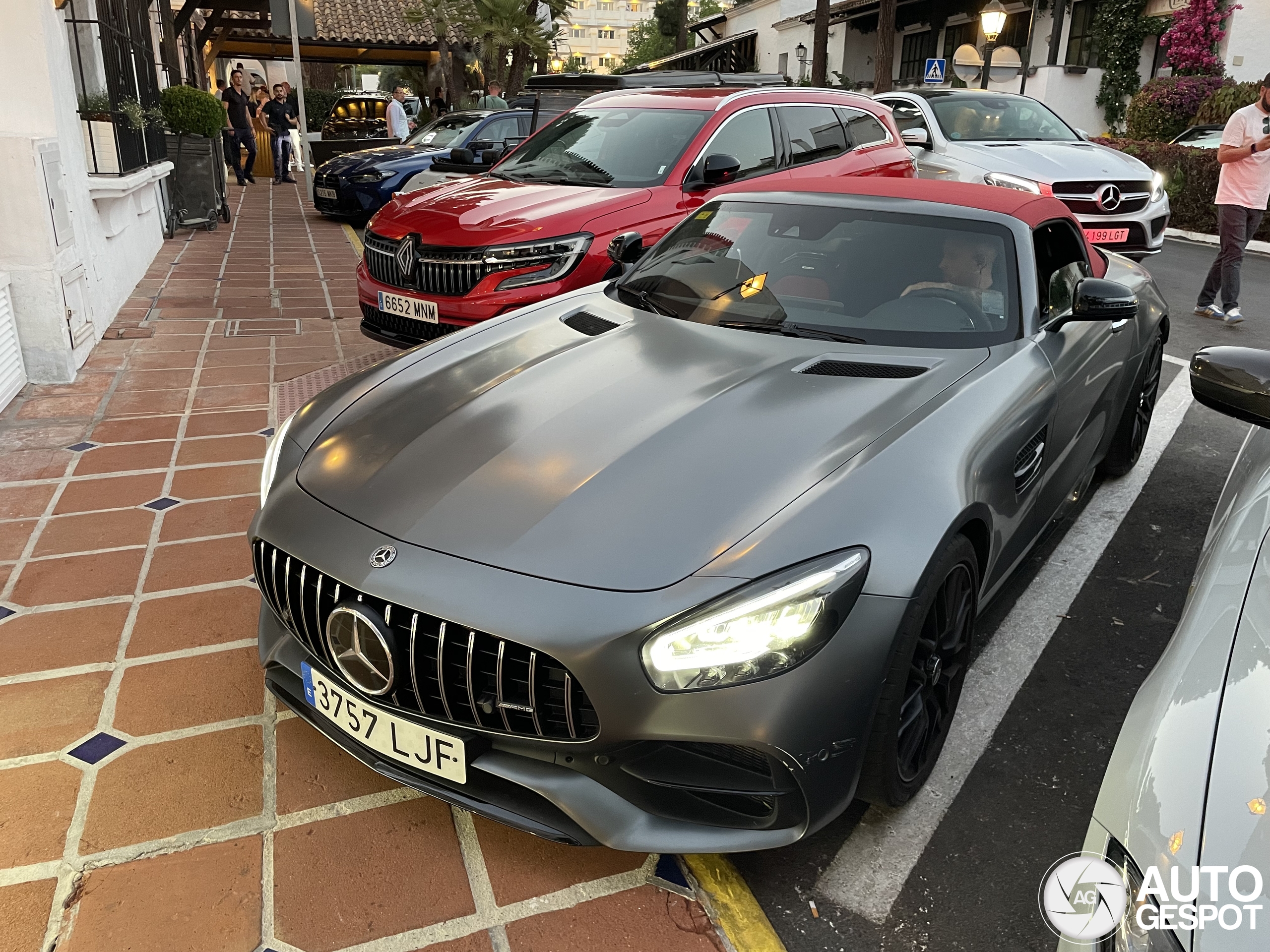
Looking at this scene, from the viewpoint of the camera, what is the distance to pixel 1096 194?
8867 millimetres

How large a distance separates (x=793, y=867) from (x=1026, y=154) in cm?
882

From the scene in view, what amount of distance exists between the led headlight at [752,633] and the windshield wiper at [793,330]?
1.21 meters

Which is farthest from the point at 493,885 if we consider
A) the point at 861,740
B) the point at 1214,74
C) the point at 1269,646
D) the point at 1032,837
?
the point at 1214,74

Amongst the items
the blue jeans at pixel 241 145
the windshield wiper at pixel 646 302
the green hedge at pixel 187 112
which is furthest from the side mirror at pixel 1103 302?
the blue jeans at pixel 241 145

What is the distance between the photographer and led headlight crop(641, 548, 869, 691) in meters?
1.88

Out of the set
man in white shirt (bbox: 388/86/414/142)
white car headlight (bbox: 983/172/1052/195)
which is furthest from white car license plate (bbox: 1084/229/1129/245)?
man in white shirt (bbox: 388/86/414/142)

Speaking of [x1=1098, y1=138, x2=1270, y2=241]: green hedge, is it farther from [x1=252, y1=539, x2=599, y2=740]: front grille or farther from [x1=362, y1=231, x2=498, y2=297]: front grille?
[x1=252, y1=539, x2=599, y2=740]: front grille

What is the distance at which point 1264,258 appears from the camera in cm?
1211

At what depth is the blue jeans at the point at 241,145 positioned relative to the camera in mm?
17656

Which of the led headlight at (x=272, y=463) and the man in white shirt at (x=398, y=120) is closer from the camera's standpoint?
the led headlight at (x=272, y=463)

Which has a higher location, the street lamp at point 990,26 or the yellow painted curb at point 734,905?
the street lamp at point 990,26

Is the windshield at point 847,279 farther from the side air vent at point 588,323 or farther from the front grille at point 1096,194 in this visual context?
the front grille at point 1096,194

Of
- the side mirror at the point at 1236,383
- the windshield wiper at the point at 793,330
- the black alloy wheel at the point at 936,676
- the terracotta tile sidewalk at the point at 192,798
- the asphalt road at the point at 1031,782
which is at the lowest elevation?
the asphalt road at the point at 1031,782

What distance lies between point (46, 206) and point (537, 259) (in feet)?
9.07
